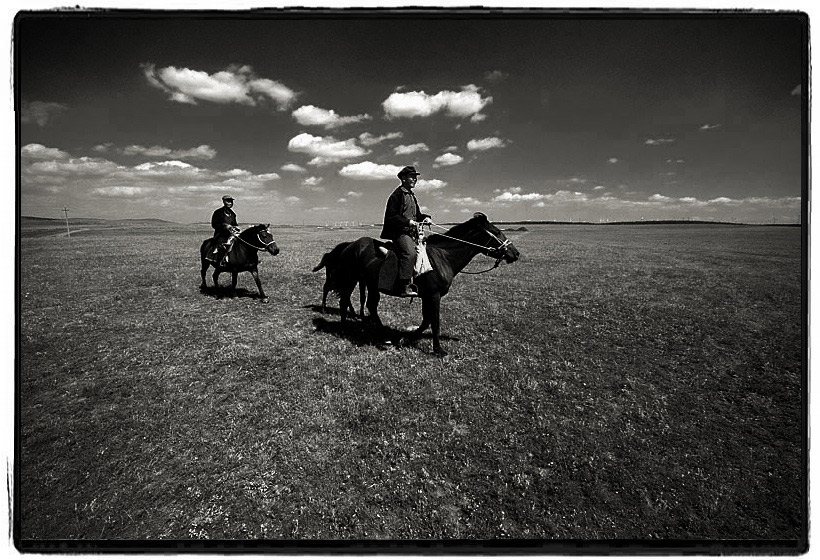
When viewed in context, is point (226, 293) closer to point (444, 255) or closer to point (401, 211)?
point (401, 211)

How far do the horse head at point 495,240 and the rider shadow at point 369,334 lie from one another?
101 inches

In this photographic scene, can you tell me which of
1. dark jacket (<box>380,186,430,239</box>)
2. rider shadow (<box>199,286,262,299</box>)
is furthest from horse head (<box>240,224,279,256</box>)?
dark jacket (<box>380,186,430,239</box>)

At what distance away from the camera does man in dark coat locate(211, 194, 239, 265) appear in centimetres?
1148

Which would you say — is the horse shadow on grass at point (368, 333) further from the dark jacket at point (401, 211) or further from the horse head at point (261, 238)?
the horse head at point (261, 238)

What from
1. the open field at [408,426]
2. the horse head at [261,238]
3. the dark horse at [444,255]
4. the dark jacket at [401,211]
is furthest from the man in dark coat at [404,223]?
the horse head at [261,238]

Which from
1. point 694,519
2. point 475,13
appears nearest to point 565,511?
point 694,519

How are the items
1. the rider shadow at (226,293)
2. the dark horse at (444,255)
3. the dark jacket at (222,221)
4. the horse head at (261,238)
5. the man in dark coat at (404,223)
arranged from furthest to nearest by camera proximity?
the rider shadow at (226,293), the dark jacket at (222,221), the horse head at (261,238), the dark horse at (444,255), the man in dark coat at (404,223)

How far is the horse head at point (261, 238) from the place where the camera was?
36.9 feet

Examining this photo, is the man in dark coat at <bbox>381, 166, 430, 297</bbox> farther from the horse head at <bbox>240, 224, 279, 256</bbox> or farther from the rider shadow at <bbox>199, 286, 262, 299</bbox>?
the rider shadow at <bbox>199, 286, 262, 299</bbox>

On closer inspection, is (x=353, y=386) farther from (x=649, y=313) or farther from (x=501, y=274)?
(x=501, y=274)

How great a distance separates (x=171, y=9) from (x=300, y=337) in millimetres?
6456

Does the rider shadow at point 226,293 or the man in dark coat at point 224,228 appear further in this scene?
the rider shadow at point 226,293

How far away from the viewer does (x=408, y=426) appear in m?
Answer: 4.97

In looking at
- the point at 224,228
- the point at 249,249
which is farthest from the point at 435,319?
the point at 224,228
